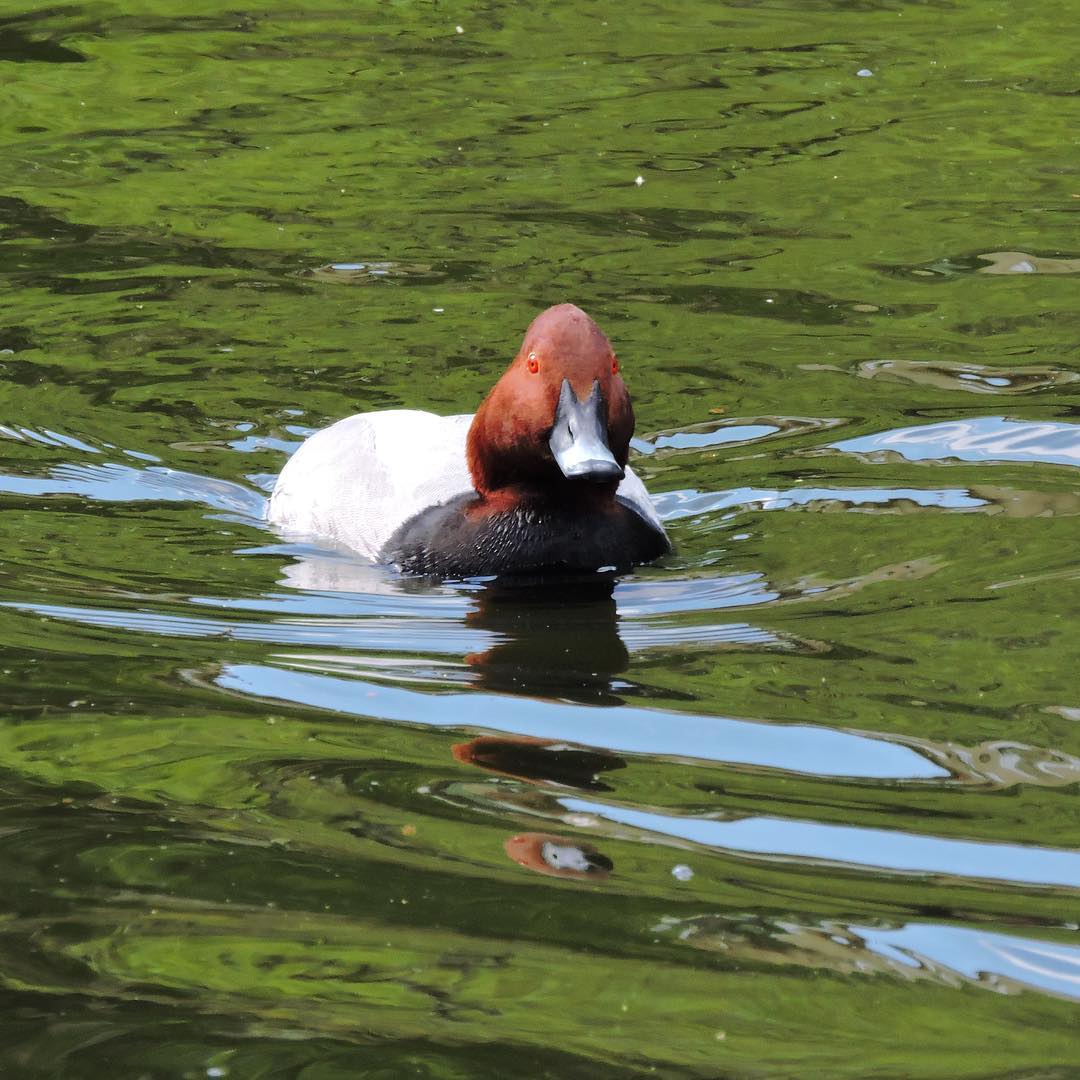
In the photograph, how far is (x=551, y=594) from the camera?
24.1ft

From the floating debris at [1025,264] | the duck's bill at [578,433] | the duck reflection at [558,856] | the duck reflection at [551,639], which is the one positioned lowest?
the duck reflection at [551,639]

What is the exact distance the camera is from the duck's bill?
7020 millimetres

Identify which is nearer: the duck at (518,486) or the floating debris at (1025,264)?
the duck at (518,486)

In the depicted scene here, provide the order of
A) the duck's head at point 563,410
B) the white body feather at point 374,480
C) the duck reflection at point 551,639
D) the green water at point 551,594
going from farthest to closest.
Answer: the white body feather at point 374,480
the duck's head at point 563,410
the duck reflection at point 551,639
the green water at point 551,594

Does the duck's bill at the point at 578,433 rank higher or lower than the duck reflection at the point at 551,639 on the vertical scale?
higher

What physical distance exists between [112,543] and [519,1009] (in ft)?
14.6

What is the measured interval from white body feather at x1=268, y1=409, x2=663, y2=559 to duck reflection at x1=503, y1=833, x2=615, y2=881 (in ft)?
10.4

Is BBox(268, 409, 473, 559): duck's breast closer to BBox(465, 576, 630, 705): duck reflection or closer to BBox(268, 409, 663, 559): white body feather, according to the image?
BBox(268, 409, 663, 559): white body feather

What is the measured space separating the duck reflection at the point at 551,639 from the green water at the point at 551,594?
0.03 m

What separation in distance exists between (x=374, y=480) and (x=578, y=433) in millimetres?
1384

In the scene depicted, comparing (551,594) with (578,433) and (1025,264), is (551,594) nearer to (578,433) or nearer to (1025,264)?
(578,433)

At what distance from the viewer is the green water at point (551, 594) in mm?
4012

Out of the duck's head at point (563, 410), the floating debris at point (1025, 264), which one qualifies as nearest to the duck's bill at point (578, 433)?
the duck's head at point (563, 410)

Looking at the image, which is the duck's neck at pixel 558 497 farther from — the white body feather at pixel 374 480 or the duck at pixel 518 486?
the white body feather at pixel 374 480
